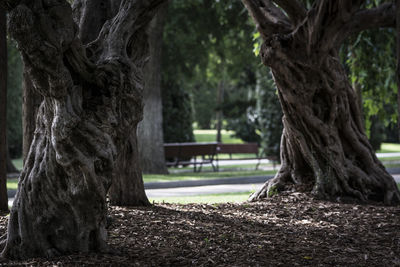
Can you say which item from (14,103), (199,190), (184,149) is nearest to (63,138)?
(199,190)

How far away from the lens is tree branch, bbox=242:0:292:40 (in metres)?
9.09

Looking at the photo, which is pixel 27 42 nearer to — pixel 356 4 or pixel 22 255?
pixel 22 255

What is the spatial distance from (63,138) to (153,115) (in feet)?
39.1

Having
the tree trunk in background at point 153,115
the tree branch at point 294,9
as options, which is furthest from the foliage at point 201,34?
the tree branch at point 294,9

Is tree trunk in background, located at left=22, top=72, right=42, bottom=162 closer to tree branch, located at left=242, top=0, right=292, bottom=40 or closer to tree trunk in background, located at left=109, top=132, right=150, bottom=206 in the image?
tree trunk in background, located at left=109, top=132, right=150, bottom=206

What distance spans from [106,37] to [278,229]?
297cm

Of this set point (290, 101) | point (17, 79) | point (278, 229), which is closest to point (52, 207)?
point (278, 229)

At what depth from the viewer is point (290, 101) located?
8.94 meters

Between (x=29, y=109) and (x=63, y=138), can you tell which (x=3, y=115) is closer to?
(x=29, y=109)

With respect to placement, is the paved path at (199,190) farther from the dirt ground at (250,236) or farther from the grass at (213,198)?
the dirt ground at (250,236)

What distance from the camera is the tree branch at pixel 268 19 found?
9.09 metres

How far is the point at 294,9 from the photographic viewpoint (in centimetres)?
873

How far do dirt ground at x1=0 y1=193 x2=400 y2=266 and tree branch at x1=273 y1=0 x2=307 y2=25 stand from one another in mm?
2907

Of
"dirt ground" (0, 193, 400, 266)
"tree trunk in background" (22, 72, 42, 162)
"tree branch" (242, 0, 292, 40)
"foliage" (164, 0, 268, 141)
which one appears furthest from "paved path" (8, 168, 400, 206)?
"foliage" (164, 0, 268, 141)
